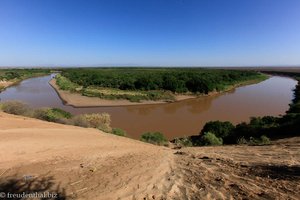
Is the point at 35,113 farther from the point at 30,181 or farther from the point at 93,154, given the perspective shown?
the point at 30,181

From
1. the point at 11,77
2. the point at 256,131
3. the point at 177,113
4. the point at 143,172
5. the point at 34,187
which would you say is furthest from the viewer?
the point at 11,77

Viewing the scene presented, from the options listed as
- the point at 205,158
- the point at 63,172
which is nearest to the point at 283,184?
the point at 205,158

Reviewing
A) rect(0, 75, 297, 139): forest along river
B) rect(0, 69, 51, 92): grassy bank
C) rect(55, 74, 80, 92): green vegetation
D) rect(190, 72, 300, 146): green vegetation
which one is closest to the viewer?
rect(190, 72, 300, 146): green vegetation

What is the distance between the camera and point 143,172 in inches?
215

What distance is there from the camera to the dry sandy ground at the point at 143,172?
443 centimetres

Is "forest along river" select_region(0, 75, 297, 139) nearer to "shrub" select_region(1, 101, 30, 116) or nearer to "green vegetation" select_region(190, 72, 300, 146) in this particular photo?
"green vegetation" select_region(190, 72, 300, 146)

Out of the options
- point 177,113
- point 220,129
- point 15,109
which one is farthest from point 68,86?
point 220,129

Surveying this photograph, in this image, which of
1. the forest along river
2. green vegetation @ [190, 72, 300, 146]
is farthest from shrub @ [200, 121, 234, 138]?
the forest along river

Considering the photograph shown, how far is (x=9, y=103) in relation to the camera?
18.3 meters

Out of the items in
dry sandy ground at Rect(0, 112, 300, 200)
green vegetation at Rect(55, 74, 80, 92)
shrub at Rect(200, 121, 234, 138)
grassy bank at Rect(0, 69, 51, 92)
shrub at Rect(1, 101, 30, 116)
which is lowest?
grassy bank at Rect(0, 69, 51, 92)

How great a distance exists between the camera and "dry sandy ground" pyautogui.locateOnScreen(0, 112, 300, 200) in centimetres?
443

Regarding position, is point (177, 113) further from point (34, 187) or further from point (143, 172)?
point (34, 187)

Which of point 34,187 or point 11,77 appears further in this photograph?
point 11,77

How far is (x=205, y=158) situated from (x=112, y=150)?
2.88 m
